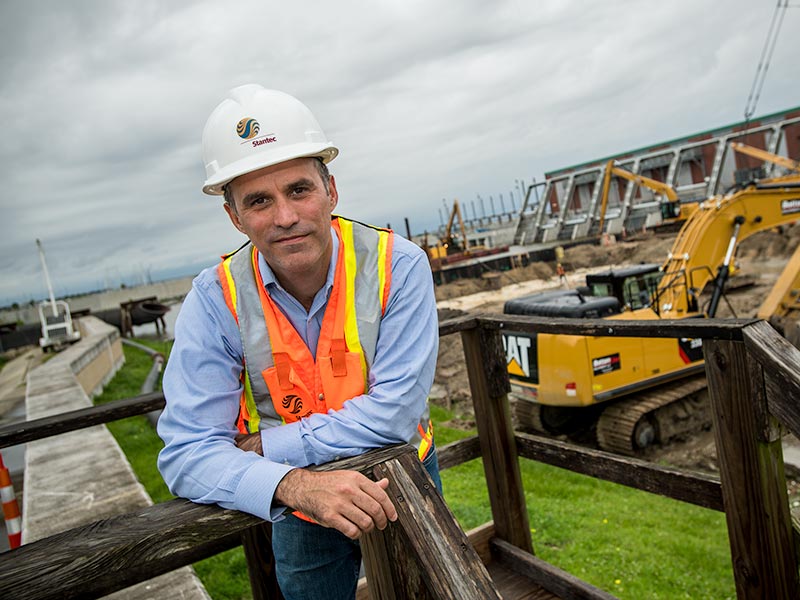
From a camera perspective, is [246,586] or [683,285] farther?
[683,285]

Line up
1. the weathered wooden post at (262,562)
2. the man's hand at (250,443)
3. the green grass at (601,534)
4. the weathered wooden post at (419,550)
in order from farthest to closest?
the green grass at (601,534) → the weathered wooden post at (262,562) → the man's hand at (250,443) → the weathered wooden post at (419,550)

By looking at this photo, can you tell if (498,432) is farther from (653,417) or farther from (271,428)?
(653,417)

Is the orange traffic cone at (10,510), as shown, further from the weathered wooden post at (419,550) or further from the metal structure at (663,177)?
the metal structure at (663,177)

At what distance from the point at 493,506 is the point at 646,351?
6437 millimetres

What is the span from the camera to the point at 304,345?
1.97m

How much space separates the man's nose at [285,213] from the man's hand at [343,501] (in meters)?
0.78

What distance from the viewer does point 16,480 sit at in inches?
285

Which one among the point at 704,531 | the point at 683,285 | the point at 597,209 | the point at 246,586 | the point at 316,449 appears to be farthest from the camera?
the point at 597,209

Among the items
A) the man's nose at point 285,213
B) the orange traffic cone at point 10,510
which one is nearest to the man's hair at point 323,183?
the man's nose at point 285,213

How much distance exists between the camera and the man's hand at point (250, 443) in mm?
1842

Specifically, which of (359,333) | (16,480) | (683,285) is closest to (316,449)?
(359,333)

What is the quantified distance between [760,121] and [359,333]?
5256 cm

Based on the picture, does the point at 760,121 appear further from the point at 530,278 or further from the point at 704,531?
the point at 704,531

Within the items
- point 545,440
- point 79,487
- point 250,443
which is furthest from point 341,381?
point 79,487
